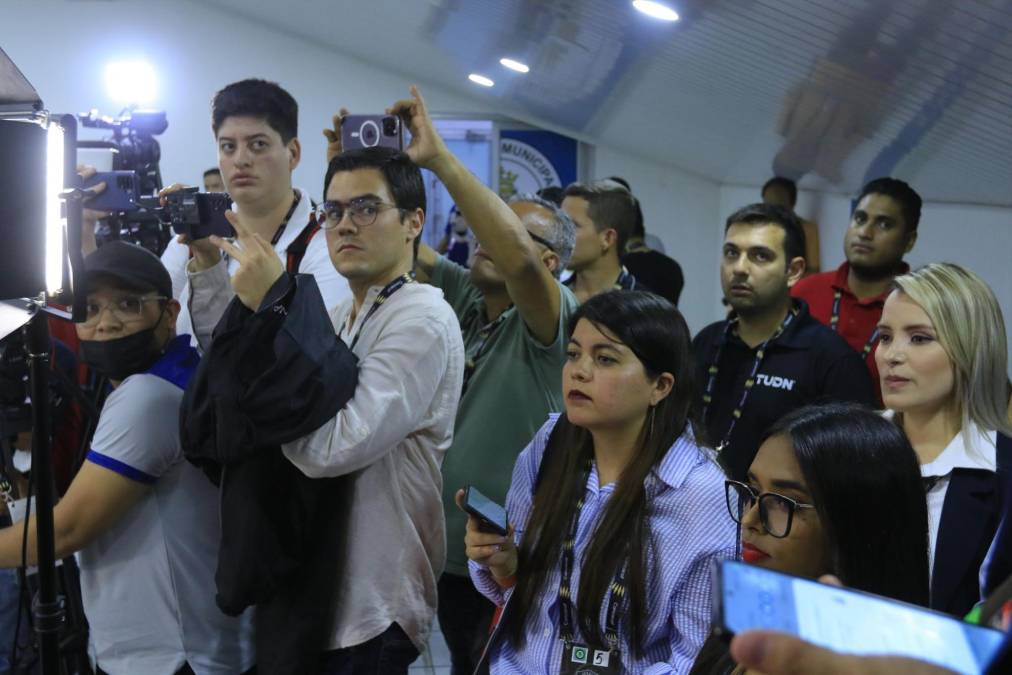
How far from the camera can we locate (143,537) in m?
2.00

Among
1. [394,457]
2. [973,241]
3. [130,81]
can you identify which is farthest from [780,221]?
[130,81]

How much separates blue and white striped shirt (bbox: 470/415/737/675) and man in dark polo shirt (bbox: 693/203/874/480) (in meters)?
0.80

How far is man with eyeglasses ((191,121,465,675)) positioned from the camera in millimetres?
1821

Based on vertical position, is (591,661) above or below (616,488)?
below

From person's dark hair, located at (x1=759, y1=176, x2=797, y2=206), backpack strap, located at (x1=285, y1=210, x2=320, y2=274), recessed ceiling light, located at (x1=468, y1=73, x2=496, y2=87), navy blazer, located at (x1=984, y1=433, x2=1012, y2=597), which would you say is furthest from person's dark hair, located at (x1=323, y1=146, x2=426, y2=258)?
recessed ceiling light, located at (x1=468, y1=73, x2=496, y2=87)

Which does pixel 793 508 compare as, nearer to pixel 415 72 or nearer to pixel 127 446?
pixel 127 446

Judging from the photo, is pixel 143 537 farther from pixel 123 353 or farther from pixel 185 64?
pixel 185 64

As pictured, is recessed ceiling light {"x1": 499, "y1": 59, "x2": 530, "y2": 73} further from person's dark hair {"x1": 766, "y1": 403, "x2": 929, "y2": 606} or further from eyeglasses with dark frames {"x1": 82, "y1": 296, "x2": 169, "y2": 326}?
person's dark hair {"x1": 766, "y1": 403, "x2": 929, "y2": 606}

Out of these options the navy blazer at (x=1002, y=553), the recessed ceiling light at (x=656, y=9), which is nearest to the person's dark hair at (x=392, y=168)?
the navy blazer at (x=1002, y=553)

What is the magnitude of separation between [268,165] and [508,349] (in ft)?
2.39

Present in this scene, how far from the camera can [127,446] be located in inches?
77.1

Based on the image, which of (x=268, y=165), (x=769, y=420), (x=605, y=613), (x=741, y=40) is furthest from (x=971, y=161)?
(x=605, y=613)

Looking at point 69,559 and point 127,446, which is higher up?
point 127,446

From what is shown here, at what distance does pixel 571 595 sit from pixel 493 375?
0.83 meters
